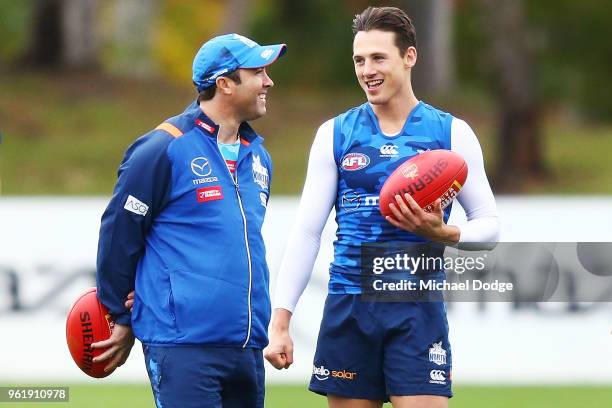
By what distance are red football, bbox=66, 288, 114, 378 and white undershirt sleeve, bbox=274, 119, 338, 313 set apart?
0.67m

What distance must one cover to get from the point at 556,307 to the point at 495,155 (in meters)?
11.0

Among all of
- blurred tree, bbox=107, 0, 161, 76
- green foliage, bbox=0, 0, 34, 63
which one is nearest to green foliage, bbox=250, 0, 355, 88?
blurred tree, bbox=107, 0, 161, 76

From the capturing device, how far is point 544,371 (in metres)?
9.70

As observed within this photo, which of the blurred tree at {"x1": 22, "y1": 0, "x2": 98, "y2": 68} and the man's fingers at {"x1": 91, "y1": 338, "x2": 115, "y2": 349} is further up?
the blurred tree at {"x1": 22, "y1": 0, "x2": 98, "y2": 68}

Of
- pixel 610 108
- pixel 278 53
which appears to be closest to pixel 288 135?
pixel 610 108

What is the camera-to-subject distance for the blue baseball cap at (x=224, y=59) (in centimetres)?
499

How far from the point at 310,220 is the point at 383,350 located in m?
0.57

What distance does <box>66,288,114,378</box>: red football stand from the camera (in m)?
5.00

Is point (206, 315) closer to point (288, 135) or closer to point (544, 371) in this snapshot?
point (544, 371)

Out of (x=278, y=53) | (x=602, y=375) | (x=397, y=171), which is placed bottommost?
(x=602, y=375)

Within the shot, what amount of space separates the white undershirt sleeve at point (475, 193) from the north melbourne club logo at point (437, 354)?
1.32 ft

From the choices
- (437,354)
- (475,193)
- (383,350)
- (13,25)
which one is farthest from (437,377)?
(13,25)

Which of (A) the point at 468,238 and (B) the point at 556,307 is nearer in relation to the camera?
(A) the point at 468,238

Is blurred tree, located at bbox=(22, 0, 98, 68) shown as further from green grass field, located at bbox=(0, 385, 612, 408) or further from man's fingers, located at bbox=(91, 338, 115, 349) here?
man's fingers, located at bbox=(91, 338, 115, 349)
